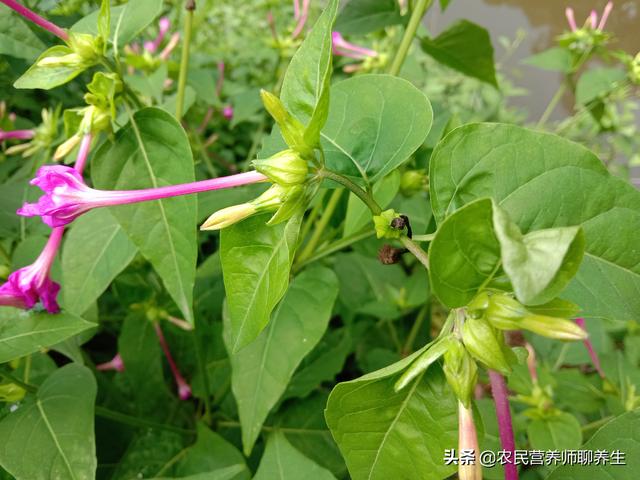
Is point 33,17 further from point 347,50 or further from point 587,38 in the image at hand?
point 587,38

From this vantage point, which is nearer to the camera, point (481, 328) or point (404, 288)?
point (481, 328)

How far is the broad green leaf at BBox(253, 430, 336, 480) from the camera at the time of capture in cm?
62

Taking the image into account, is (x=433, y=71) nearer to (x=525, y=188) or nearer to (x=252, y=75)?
(x=252, y=75)

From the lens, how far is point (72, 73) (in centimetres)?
61

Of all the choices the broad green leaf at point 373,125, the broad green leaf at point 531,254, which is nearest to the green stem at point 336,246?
the broad green leaf at point 373,125

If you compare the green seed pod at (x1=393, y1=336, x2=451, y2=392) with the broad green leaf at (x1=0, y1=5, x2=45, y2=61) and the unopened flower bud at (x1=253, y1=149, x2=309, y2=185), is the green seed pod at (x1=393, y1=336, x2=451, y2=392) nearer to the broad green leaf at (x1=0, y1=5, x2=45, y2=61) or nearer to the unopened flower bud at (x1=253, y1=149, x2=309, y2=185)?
the unopened flower bud at (x1=253, y1=149, x2=309, y2=185)

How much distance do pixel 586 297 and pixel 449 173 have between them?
163 millimetres

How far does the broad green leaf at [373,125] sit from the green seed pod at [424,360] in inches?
7.2

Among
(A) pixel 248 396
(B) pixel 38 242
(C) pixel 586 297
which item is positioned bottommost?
(A) pixel 248 396

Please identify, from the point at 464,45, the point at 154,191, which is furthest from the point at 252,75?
the point at 154,191

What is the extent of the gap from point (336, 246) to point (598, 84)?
0.94m

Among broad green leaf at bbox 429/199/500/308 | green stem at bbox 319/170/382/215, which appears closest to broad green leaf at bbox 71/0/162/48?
green stem at bbox 319/170/382/215

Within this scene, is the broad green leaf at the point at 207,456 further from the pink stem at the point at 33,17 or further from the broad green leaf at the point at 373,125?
the pink stem at the point at 33,17

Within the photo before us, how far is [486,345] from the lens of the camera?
0.38 metres
